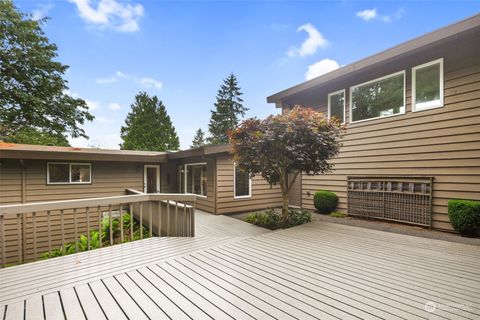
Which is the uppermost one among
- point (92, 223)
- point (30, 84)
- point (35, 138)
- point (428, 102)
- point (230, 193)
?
point (30, 84)

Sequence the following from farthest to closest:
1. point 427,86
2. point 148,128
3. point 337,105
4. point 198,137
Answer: point 198,137, point 148,128, point 337,105, point 427,86

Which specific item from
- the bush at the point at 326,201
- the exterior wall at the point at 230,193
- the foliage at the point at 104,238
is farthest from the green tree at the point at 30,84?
the bush at the point at 326,201

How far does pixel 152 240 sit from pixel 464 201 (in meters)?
5.94

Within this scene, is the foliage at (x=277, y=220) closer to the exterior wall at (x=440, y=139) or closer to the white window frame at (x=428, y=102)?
the exterior wall at (x=440, y=139)

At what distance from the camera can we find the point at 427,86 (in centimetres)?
Result: 516

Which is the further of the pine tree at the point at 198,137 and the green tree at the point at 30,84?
the pine tree at the point at 198,137

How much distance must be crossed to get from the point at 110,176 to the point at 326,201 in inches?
315

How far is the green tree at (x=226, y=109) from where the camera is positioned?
28.0 meters

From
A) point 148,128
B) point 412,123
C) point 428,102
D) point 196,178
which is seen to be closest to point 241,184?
point 196,178

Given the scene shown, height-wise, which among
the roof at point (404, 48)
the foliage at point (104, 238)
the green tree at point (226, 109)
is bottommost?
the foliage at point (104, 238)

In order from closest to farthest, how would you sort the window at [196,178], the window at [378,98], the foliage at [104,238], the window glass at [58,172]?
→ the window at [378,98], the foliage at [104,238], the window glass at [58,172], the window at [196,178]

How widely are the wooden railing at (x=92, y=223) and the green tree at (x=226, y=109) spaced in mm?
19806

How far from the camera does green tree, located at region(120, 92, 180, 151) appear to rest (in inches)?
899

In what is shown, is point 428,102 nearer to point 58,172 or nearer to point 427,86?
point 427,86
